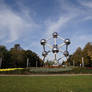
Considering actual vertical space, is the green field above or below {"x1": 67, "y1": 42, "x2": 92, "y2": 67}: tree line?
below

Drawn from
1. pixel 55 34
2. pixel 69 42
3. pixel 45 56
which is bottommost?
pixel 45 56

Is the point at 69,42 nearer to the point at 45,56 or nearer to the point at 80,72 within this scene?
the point at 45,56

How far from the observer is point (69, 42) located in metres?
34.8

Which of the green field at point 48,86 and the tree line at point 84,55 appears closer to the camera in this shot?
the green field at point 48,86

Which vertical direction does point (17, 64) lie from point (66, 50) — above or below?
below

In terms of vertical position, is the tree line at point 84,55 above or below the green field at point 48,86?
above

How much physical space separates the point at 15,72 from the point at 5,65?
105ft

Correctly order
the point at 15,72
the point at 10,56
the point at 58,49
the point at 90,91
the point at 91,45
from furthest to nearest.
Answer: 1. the point at 10,56
2. the point at 91,45
3. the point at 58,49
4. the point at 15,72
5. the point at 90,91

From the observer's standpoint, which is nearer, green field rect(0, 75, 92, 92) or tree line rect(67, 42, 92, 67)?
green field rect(0, 75, 92, 92)

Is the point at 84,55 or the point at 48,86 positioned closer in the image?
the point at 48,86

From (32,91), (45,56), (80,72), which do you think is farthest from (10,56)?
(32,91)

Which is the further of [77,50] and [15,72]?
[77,50]

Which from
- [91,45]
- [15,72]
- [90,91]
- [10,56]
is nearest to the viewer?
[90,91]

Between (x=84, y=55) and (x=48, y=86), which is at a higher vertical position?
(x=84, y=55)
